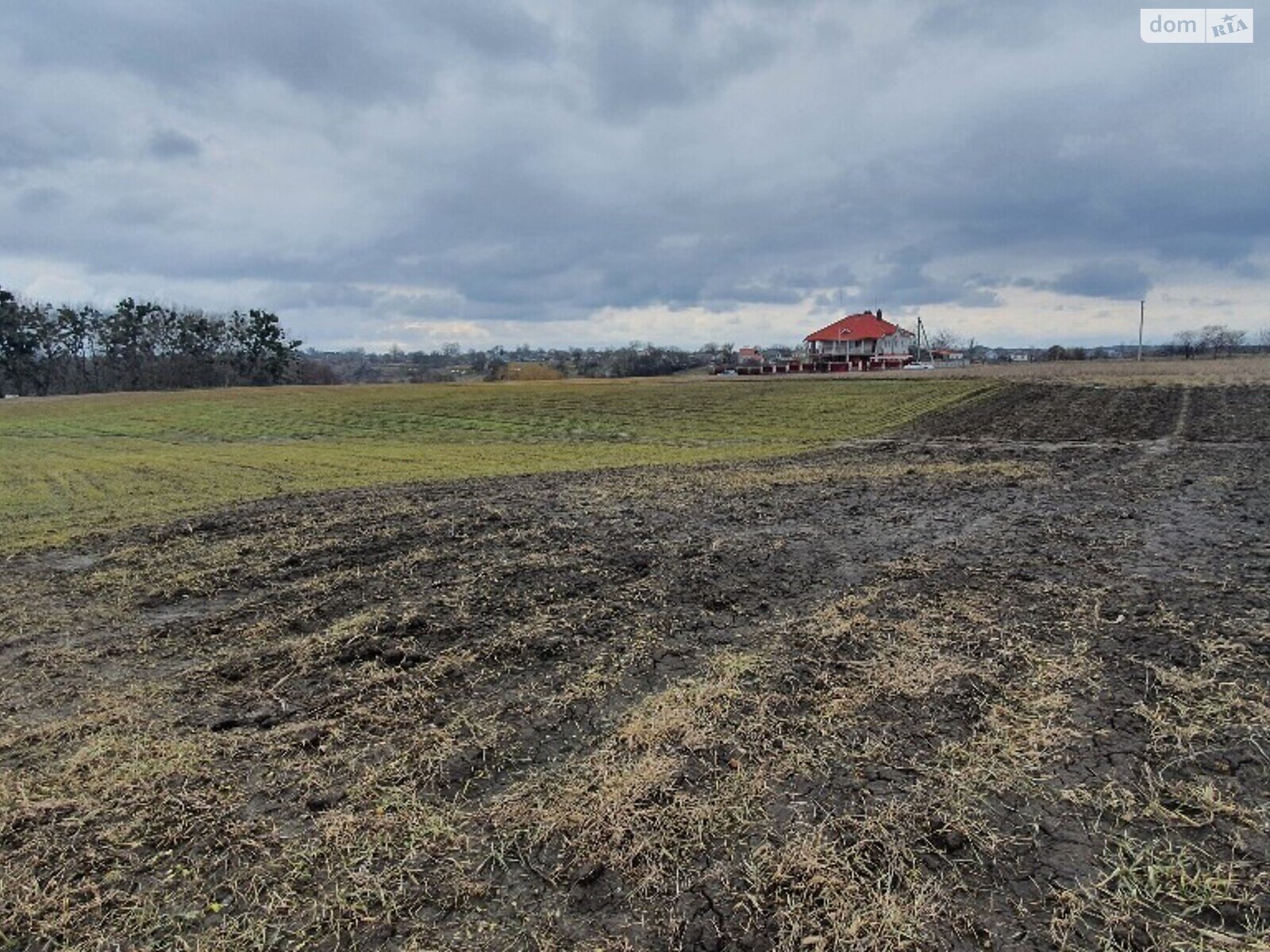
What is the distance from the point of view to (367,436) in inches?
1211

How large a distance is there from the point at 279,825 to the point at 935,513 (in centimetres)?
849

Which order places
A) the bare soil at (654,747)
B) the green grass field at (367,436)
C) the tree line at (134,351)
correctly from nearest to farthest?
the bare soil at (654,747)
the green grass field at (367,436)
the tree line at (134,351)

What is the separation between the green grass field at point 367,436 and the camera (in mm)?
14508

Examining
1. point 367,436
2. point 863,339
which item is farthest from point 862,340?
point 367,436

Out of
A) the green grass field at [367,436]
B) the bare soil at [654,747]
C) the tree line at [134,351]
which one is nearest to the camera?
the bare soil at [654,747]

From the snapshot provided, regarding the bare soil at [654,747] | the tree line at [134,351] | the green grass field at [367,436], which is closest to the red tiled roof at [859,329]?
the green grass field at [367,436]

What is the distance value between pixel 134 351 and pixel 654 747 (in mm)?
109331

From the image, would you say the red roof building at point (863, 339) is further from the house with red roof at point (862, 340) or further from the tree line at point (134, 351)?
the tree line at point (134, 351)

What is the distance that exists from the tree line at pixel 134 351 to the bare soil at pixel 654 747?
99.5 meters

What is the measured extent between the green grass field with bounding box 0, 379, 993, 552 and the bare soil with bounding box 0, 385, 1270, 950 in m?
7.16

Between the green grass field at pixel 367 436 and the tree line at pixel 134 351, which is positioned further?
the tree line at pixel 134 351

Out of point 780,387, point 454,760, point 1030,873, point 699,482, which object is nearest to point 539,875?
point 454,760

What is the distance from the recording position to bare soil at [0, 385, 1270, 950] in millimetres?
2758

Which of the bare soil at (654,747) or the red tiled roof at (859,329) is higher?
the red tiled roof at (859,329)
